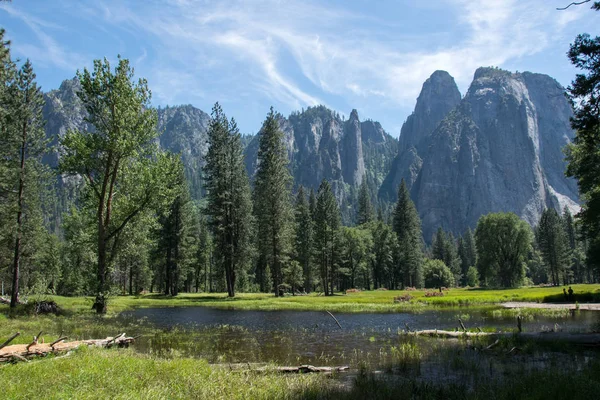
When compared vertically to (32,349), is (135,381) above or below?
below

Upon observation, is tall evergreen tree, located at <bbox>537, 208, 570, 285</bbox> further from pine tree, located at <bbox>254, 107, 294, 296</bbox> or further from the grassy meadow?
the grassy meadow

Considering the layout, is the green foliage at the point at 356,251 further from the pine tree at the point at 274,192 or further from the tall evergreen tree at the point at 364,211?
the pine tree at the point at 274,192

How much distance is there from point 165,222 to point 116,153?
37164 millimetres

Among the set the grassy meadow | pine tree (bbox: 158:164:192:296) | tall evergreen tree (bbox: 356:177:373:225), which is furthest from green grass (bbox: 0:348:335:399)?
tall evergreen tree (bbox: 356:177:373:225)

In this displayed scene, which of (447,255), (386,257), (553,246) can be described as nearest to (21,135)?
(386,257)

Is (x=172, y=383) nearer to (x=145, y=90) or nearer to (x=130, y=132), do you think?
(x=130, y=132)

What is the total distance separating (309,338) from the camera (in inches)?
868

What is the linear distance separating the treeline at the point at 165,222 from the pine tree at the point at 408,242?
31 cm

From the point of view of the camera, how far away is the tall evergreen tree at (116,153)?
2989 cm

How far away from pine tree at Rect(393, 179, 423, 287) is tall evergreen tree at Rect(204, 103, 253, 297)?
4639 centimetres

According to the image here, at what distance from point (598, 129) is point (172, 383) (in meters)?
19.0

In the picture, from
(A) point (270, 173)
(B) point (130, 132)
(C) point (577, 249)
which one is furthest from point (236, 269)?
(C) point (577, 249)

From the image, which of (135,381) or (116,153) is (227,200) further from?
(135,381)

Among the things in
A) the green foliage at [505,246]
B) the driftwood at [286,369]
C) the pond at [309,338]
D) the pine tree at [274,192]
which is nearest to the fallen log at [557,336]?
the pond at [309,338]
